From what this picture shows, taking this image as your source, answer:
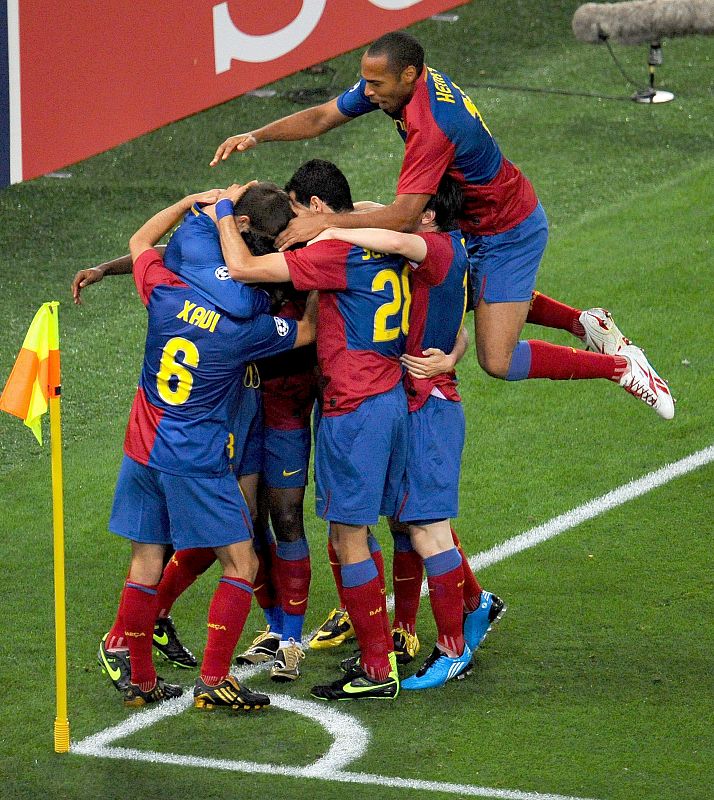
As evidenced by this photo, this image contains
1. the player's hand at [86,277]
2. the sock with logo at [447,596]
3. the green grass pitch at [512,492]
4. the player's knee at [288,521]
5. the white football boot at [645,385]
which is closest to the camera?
the green grass pitch at [512,492]

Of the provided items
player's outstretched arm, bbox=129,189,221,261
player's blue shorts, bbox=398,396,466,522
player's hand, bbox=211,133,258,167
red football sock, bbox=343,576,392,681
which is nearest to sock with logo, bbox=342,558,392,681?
red football sock, bbox=343,576,392,681

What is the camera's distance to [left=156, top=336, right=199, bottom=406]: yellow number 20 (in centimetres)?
497

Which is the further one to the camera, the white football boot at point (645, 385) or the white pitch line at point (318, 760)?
the white football boot at point (645, 385)

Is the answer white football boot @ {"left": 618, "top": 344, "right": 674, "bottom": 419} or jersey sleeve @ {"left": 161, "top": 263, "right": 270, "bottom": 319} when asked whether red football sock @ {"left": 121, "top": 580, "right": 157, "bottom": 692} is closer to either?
jersey sleeve @ {"left": 161, "top": 263, "right": 270, "bottom": 319}

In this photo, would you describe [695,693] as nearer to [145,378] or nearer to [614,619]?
[614,619]

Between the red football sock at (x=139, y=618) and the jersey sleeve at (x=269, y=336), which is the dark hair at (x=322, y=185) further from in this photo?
the red football sock at (x=139, y=618)

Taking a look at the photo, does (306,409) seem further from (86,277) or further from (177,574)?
(86,277)

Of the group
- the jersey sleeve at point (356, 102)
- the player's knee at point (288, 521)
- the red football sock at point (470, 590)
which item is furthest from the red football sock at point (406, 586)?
the jersey sleeve at point (356, 102)

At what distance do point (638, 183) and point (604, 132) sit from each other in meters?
1.06

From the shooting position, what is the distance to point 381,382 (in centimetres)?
515

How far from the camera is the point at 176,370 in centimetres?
500

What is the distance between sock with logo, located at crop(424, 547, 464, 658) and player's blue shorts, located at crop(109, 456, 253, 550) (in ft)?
2.29

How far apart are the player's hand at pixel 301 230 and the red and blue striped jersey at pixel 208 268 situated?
20cm

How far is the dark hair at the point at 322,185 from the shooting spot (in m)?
5.13
